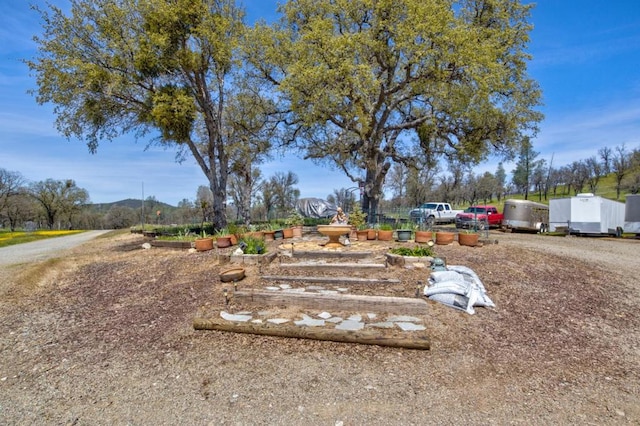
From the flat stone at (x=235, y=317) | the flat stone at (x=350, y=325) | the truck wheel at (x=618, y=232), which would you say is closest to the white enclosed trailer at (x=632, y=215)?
the truck wheel at (x=618, y=232)

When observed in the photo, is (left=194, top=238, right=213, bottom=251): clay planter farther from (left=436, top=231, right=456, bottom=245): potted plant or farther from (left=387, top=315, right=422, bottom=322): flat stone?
(left=436, top=231, right=456, bottom=245): potted plant

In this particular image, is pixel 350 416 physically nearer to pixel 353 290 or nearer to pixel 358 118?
pixel 353 290

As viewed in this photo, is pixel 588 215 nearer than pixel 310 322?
No

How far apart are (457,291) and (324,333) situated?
7.82ft

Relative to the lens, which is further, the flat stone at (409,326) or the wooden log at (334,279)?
the wooden log at (334,279)

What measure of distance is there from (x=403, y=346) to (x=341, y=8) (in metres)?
14.6

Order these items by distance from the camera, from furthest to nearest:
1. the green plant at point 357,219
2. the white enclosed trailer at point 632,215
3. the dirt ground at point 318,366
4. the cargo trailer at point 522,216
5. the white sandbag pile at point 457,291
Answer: the cargo trailer at point 522,216 → the white enclosed trailer at point 632,215 → the green plant at point 357,219 → the white sandbag pile at point 457,291 → the dirt ground at point 318,366

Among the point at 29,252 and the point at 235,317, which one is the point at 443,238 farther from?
the point at 29,252

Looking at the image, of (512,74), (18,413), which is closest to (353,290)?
(18,413)

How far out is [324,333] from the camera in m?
4.03

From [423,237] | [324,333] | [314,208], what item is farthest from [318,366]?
[314,208]

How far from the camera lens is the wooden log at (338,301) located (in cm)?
474

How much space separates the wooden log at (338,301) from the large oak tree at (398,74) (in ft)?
29.6

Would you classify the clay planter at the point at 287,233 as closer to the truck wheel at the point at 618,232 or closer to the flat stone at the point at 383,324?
the flat stone at the point at 383,324
